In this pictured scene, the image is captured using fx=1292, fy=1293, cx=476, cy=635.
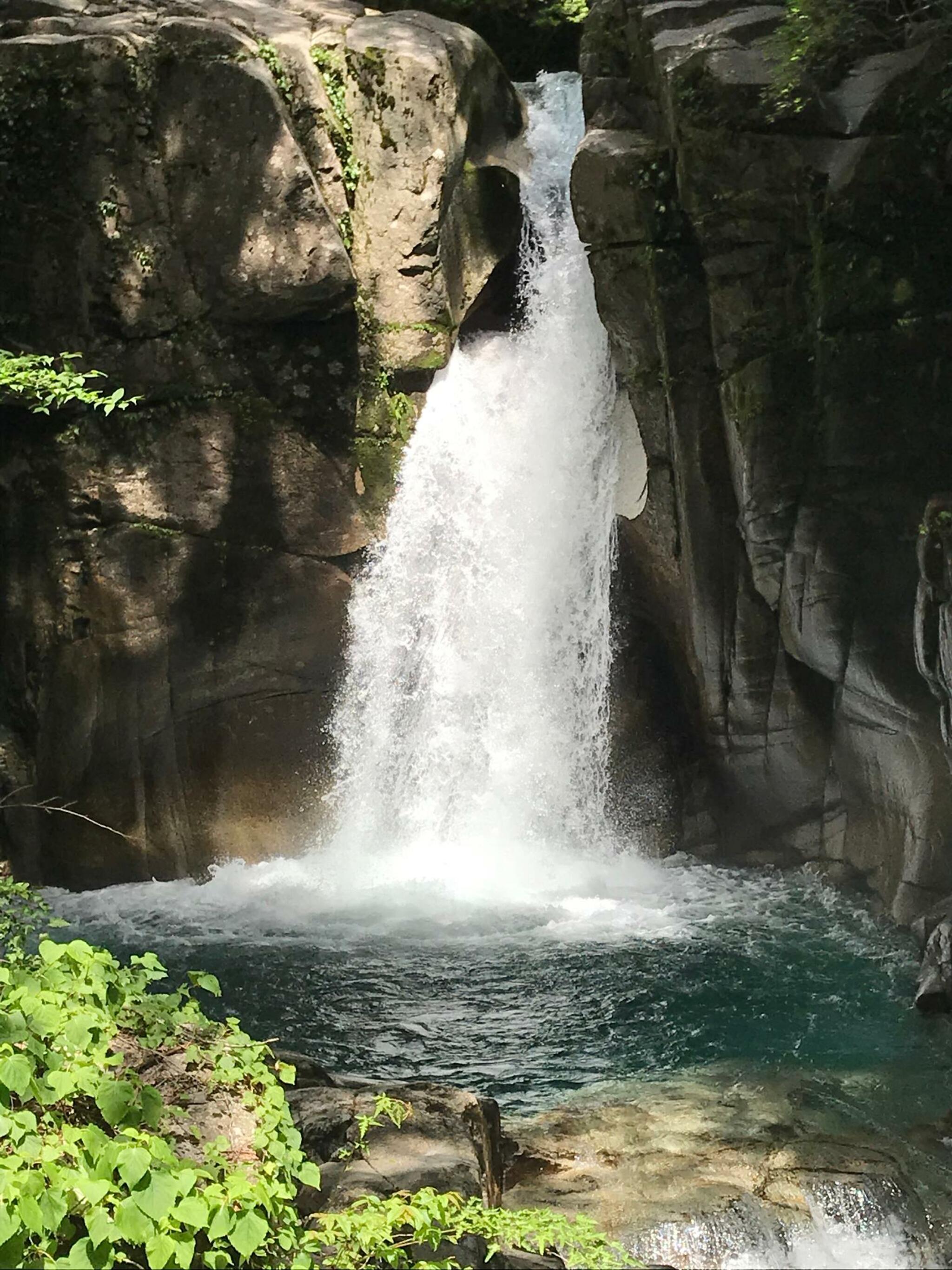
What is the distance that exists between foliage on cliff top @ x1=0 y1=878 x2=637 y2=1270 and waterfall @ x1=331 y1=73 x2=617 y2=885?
710cm

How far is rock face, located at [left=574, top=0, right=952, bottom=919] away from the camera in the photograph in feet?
34.1

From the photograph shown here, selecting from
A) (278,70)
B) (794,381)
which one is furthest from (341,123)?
(794,381)

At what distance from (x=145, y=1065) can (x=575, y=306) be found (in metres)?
10.3

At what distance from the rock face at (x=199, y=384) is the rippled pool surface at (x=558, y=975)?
1.30 meters

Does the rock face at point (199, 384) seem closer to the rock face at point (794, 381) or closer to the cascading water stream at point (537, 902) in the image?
the cascading water stream at point (537, 902)

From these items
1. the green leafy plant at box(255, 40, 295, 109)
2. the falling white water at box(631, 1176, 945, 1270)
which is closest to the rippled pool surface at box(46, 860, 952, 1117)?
the falling white water at box(631, 1176, 945, 1270)

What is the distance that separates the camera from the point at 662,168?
37.4 feet

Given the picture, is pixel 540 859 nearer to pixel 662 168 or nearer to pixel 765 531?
pixel 765 531

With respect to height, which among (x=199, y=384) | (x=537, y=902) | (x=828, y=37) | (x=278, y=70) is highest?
(x=278, y=70)

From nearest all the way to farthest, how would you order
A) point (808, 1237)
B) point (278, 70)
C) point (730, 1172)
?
1. point (808, 1237)
2. point (730, 1172)
3. point (278, 70)

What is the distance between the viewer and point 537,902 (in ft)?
38.3

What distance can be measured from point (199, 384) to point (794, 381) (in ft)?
19.1

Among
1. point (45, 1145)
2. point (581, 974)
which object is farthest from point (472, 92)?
point (45, 1145)

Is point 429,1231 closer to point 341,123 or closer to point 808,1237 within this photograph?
point 808,1237
